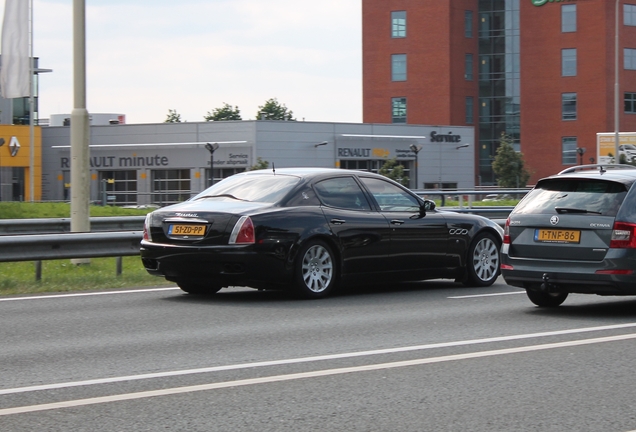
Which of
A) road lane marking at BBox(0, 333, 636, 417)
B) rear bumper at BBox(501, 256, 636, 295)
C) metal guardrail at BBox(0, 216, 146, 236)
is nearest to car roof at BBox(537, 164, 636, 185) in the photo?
rear bumper at BBox(501, 256, 636, 295)

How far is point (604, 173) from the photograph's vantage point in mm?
11070

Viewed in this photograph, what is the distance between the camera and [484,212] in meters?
32.5

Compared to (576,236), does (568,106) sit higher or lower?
higher

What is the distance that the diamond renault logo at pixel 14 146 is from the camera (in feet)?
210

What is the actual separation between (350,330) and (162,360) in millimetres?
2218

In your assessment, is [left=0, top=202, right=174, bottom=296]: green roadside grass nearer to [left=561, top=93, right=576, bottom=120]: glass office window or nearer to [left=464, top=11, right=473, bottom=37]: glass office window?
[left=561, top=93, right=576, bottom=120]: glass office window

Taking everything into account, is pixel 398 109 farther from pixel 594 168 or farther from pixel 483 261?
pixel 594 168

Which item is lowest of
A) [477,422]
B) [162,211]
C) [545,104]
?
[477,422]

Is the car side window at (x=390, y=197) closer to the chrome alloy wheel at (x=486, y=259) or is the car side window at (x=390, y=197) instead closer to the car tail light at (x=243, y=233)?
the chrome alloy wheel at (x=486, y=259)

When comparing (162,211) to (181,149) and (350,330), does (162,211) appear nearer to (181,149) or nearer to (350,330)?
(350,330)

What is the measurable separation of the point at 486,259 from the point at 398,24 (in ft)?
233

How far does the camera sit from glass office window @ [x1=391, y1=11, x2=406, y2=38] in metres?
82.9

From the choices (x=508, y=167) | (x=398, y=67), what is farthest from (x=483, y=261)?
(x=398, y=67)

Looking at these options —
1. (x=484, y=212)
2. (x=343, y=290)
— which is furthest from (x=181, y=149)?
(x=343, y=290)
